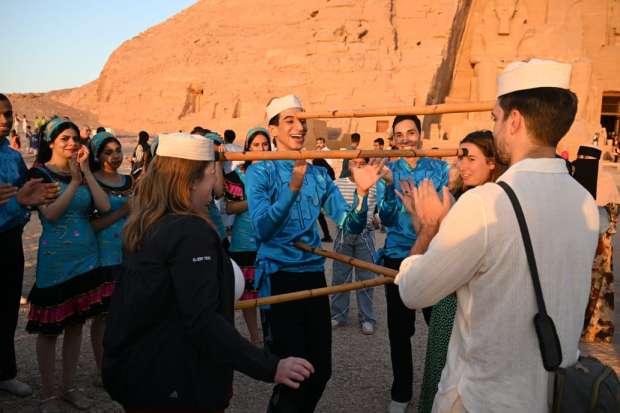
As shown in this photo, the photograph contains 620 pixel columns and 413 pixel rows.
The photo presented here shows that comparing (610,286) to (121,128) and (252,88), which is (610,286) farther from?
(121,128)

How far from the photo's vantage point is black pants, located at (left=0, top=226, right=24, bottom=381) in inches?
153

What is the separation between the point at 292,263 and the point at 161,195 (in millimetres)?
1226

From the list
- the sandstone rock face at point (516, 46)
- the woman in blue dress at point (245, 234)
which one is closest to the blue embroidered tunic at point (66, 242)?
the woman in blue dress at point (245, 234)

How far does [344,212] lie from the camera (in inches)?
133

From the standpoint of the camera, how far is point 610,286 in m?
5.40

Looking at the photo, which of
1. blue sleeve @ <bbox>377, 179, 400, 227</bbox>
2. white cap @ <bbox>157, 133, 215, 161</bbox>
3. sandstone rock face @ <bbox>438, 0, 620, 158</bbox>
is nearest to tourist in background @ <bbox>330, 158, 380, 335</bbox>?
blue sleeve @ <bbox>377, 179, 400, 227</bbox>

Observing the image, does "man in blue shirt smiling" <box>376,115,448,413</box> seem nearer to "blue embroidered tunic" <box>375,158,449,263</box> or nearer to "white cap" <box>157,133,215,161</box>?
"blue embroidered tunic" <box>375,158,449,263</box>

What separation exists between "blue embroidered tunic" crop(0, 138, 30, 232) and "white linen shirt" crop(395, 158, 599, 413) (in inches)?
126

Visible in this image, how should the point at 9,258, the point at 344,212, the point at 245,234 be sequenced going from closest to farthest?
the point at 344,212 → the point at 9,258 → the point at 245,234

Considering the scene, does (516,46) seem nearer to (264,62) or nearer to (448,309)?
(264,62)

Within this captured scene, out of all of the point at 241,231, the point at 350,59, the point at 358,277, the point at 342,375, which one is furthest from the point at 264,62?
the point at 342,375

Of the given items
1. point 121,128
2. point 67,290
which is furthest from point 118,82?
point 67,290

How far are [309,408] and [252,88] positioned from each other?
34.5m

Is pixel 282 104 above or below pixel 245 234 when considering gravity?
above
